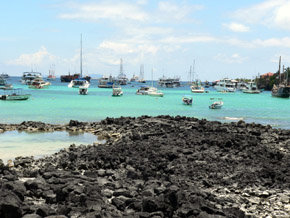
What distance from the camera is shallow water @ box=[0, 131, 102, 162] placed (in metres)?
19.8

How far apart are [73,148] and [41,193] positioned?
9433 mm

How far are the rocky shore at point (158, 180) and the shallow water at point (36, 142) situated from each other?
2.78 meters

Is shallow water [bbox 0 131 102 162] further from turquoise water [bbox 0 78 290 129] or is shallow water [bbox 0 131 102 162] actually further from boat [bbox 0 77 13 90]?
boat [bbox 0 77 13 90]

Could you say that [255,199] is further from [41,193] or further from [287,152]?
[287,152]

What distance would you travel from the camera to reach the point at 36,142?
2338cm

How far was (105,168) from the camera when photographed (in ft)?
49.6

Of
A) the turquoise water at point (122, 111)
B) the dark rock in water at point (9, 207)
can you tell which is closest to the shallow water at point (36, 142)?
the turquoise water at point (122, 111)

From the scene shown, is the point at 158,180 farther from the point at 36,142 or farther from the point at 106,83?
the point at 106,83

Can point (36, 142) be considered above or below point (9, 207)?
below

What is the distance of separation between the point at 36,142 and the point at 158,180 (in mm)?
13657

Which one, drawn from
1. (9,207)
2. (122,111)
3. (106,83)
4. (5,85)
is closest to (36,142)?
(9,207)

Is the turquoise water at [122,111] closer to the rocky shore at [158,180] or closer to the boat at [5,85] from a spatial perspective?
the rocky shore at [158,180]

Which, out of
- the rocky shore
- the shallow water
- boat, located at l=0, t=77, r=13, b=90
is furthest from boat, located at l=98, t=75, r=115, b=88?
the rocky shore

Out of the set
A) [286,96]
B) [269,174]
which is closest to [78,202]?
[269,174]
